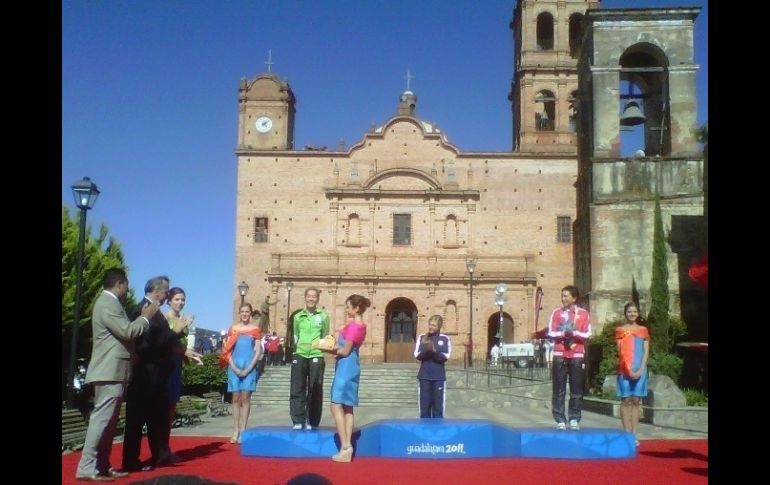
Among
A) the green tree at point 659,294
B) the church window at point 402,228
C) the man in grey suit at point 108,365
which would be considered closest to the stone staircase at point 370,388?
the green tree at point 659,294

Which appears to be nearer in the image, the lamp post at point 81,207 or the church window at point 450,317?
the lamp post at point 81,207

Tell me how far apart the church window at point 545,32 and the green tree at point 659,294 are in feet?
72.2

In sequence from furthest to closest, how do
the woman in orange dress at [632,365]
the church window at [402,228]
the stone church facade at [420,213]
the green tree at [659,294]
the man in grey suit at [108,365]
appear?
the church window at [402,228] < the stone church facade at [420,213] < the green tree at [659,294] < the woman in orange dress at [632,365] < the man in grey suit at [108,365]

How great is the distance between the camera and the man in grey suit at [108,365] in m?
6.39

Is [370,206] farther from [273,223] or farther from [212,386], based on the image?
[212,386]

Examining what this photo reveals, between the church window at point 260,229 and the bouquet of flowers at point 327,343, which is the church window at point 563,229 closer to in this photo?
the church window at point 260,229

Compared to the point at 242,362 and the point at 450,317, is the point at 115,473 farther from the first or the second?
the point at 450,317

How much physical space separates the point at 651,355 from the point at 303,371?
A: 10.8 metres

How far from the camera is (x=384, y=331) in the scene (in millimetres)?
36406

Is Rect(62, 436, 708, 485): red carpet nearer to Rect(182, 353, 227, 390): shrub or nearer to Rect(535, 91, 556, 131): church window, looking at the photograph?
Rect(182, 353, 227, 390): shrub

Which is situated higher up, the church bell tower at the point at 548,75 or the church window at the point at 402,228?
the church bell tower at the point at 548,75

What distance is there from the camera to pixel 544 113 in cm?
3862

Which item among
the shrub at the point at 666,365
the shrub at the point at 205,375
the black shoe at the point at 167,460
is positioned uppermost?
the black shoe at the point at 167,460
